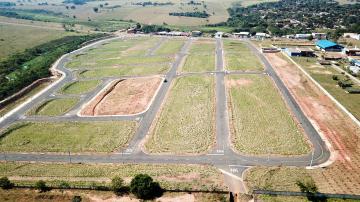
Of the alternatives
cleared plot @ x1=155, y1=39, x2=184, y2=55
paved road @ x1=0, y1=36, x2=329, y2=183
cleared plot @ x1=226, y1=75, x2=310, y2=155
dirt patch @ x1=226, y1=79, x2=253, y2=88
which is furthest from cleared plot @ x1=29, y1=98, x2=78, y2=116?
cleared plot @ x1=155, y1=39, x2=184, y2=55

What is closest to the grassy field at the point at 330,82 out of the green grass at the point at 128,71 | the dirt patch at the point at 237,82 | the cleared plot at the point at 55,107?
the dirt patch at the point at 237,82

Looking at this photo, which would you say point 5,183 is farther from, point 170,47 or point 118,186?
point 170,47

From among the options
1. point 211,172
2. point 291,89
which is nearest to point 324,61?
point 291,89

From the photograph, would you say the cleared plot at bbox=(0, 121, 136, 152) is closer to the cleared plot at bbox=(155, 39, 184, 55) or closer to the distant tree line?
the distant tree line

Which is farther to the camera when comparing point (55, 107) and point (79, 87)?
point (79, 87)

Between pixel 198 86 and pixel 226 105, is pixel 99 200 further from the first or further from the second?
pixel 198 86

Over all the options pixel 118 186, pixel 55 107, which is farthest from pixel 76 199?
pixel 55 107
